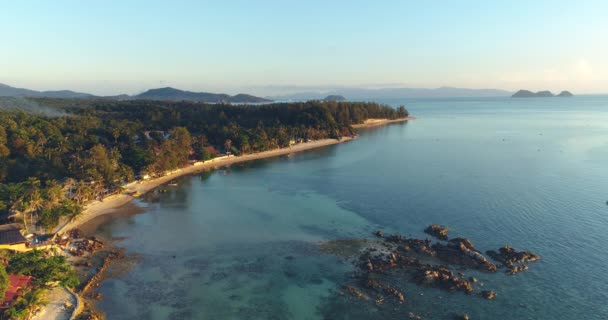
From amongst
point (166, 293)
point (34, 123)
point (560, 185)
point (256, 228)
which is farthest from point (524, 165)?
point (34, 123)

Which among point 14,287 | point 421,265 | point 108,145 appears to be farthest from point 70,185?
point 421,265

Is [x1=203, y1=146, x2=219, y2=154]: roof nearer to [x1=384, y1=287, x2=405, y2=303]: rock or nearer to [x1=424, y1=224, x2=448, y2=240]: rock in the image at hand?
[x1=424, y1=224, x2=448, y2=240]: rock

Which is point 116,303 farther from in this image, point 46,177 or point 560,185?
point 560,185

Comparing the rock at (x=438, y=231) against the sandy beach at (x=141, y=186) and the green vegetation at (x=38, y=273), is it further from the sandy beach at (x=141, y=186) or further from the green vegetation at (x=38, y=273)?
the sandy beach at (x=141, y=186)

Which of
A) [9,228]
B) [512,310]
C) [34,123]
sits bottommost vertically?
[512,310]

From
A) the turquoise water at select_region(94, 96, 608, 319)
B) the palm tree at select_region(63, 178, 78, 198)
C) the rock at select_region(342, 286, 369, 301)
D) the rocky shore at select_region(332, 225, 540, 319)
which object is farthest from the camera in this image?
the palm tree at select_region(63, 178, 78, 198)

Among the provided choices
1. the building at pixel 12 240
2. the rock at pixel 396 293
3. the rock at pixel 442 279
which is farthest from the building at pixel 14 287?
the rock at pixel 442 279

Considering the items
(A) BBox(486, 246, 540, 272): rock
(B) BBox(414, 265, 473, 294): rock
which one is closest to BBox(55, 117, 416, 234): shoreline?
(B) BBox(414, 265, 473, 294): rock
